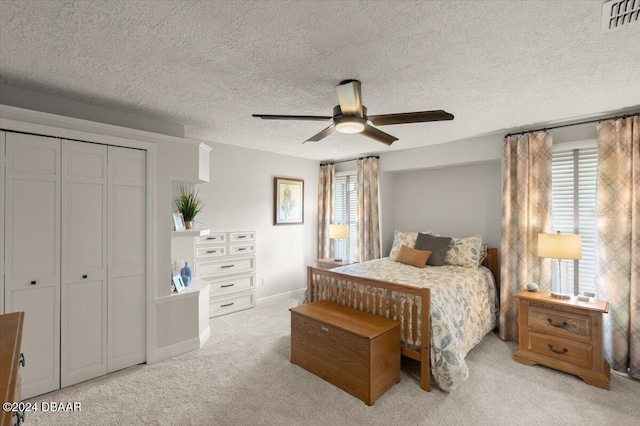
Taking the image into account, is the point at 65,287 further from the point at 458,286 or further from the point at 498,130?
the point at 498,130

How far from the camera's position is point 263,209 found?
4.87m

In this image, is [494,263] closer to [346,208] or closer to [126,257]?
[346,208]

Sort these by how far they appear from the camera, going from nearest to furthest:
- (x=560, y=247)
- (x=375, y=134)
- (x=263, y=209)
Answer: (x=375, y=134) → (x=560, y=247) → (x=263, y=209)

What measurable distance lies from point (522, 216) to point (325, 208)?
3.06 metres

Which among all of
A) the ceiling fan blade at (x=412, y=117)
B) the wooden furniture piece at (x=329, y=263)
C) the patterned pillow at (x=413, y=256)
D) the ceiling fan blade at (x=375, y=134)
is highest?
the ceiling fan blade at (x=412, y=117)

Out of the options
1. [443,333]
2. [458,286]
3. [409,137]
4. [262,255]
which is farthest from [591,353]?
[262,255]

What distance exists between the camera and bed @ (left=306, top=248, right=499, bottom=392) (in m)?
2.49

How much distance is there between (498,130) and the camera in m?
3.62

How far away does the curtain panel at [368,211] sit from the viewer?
193 inches

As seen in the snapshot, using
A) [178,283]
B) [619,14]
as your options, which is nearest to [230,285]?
[178,283]

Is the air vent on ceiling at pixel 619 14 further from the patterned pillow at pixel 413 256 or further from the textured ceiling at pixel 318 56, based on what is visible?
the patterned pillow at pixel 413 256

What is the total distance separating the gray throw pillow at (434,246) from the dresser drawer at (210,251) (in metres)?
2.73

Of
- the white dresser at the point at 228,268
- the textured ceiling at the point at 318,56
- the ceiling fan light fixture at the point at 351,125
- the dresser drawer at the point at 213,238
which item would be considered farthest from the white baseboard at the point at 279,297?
the ceiling fan light fixture at the point at 351,125

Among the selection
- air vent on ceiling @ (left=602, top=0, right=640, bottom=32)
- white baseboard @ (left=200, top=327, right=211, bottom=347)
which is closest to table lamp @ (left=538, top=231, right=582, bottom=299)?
air vent on ceiling @ (left=602, top=0, right=640, bottom=32)
